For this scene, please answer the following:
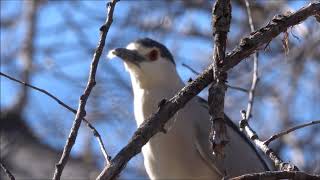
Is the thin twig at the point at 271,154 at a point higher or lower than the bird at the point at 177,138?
lower

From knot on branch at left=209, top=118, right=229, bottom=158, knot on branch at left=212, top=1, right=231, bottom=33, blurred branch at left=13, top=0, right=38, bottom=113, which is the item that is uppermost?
blurred branch at left=13, top=0, right=38, bottom=113

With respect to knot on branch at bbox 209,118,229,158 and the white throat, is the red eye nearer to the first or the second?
the white throat

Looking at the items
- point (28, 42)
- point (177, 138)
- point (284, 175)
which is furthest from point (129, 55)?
point (284, 175)

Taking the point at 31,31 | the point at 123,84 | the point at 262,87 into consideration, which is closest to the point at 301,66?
the point at 262,87

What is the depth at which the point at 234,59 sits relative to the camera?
165 centimetres

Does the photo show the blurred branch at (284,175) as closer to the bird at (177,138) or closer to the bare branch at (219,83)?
the bare branch at (219,83)

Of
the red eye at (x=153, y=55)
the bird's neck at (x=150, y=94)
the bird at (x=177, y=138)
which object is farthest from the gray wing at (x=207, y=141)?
the red eye at (x=153, y=55)

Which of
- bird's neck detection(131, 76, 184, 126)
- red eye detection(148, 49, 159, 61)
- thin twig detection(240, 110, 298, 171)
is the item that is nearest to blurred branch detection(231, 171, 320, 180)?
thin twig detection(240, 110, 298, 171)

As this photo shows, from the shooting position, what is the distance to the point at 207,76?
5.42 ft

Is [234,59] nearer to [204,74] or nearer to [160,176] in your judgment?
[204,74]

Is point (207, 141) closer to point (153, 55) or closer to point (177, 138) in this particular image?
point (177, 138)

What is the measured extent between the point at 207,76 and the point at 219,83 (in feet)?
0.24

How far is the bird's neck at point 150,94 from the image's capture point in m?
3.61

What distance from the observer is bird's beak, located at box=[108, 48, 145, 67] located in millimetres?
3719
